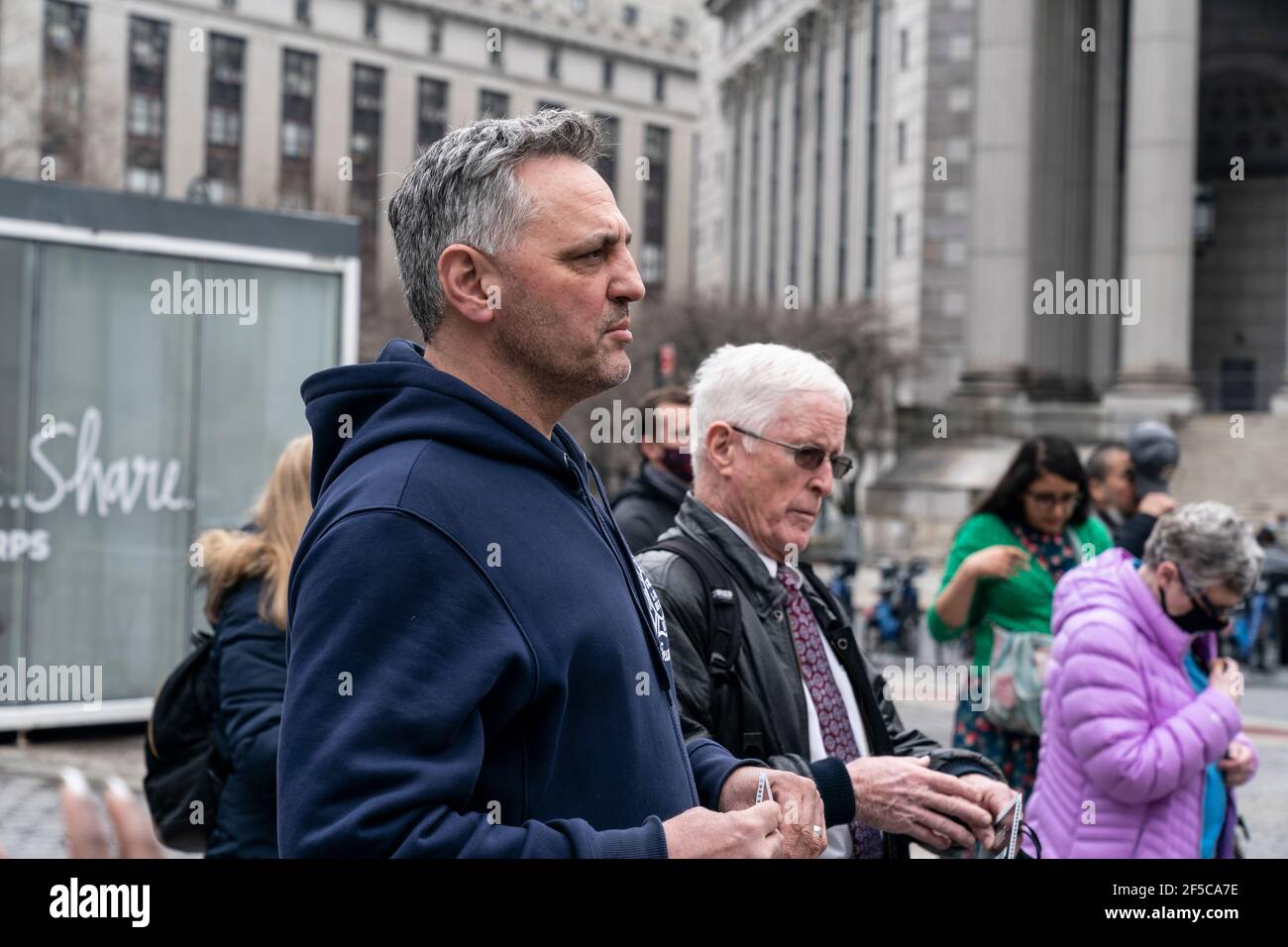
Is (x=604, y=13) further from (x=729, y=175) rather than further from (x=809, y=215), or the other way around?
(x=809, y=215)

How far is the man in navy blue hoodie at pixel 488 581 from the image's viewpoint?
187cm

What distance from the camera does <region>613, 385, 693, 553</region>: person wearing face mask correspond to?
5.43 metres

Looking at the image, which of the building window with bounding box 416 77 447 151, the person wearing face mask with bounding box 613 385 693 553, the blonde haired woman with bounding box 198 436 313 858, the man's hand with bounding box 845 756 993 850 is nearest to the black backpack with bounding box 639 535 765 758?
the man's hand with bounding box 845 756 993 850

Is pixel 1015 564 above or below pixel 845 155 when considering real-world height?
below

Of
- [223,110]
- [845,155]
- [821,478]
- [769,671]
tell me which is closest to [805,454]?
[821,478]

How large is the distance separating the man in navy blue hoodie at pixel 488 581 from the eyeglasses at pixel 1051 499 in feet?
12.2

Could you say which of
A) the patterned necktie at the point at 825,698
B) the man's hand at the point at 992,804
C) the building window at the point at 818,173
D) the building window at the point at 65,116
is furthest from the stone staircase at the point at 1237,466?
the man's hand at the point at 992,804

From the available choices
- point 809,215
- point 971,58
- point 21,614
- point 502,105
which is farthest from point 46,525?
point 502,105

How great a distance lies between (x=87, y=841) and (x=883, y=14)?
59.4 m

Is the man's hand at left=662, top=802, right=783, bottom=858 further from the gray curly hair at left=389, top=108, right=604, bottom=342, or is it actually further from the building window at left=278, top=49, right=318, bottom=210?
the building window at left=278, top=49, right=318, bottom=210

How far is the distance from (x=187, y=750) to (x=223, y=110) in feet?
268

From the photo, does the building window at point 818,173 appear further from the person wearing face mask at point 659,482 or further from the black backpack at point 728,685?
the black backpack at point 728,685

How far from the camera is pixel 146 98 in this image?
77.7 m

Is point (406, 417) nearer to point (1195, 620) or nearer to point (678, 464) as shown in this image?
point (1195, 620)
